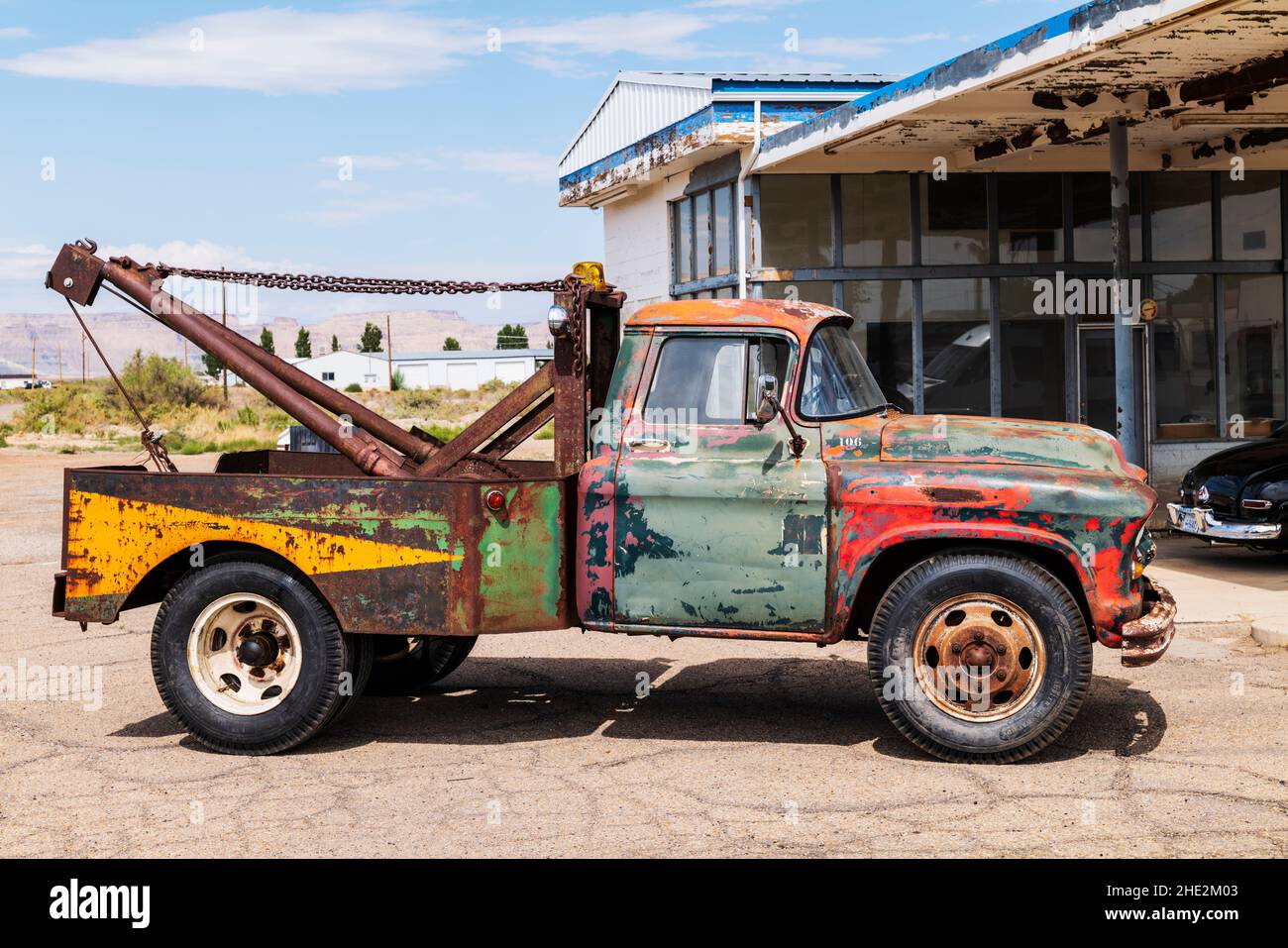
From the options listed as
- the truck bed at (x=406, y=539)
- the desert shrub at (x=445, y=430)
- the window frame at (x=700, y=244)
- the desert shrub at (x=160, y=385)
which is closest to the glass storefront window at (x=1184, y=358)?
the window frame at (x=700, y=244)

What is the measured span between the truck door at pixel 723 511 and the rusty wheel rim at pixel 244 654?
5.67ft

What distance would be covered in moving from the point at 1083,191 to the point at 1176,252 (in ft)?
Result: 4.82

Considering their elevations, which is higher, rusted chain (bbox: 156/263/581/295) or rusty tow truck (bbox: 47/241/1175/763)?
rusted chain (bbox: 156/263/581/295)

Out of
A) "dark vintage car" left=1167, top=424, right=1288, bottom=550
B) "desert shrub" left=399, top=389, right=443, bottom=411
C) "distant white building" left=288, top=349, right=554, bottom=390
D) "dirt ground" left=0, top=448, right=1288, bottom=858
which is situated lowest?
"dirt ground" left=0, top=448, right=1288, bottom=858

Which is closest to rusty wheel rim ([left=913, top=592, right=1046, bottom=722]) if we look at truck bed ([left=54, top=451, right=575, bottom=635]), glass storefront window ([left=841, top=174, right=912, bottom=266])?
truck bed ([left=54, top=451, right=575, bottom=635])

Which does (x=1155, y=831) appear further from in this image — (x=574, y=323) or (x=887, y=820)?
(x=574, y=323)

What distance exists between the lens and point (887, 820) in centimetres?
562

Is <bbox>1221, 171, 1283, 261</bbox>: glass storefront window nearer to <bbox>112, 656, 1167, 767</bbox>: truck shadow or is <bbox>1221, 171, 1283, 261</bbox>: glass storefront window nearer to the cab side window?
<bbox>112, 656, 1167, 767</bbox>: truck shadow

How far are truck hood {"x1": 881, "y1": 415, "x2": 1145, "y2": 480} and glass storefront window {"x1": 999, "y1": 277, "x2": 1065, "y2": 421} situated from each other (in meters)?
10.6

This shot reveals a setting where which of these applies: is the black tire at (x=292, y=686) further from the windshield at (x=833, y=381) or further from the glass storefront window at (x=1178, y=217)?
the glass storefront window at (x=1178, y=217)

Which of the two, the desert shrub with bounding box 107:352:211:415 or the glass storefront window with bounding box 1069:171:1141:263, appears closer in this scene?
the glass storefront window with bounding box 1069:171:1141:263

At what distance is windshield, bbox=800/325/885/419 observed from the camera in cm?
679

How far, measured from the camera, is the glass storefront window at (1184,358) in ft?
57.6

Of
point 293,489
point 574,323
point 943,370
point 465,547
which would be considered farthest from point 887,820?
point 943,370
